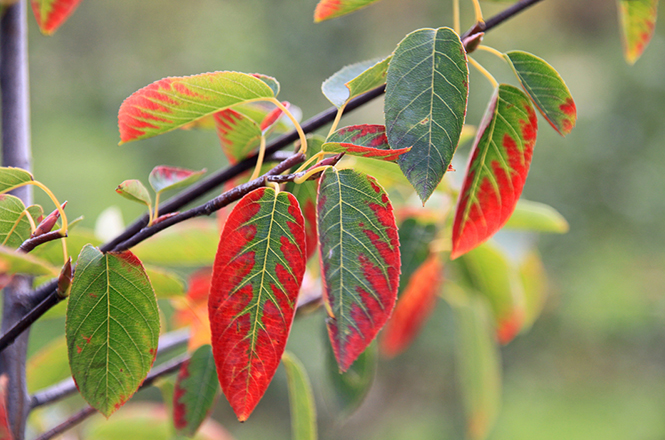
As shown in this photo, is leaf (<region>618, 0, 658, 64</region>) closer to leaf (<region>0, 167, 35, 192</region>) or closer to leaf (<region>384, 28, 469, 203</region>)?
leaf (<region>384, 28, 469, 203</region>)

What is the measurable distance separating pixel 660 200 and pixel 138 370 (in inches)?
129

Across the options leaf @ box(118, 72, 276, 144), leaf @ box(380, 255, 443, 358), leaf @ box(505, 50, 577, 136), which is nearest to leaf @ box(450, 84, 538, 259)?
leaf @ box(505, 50, 577, 136)

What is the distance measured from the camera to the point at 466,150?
8.04 feet

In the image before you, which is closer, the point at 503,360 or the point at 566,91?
the point at 566,91

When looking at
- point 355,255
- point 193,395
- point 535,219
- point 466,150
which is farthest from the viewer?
point 466,150

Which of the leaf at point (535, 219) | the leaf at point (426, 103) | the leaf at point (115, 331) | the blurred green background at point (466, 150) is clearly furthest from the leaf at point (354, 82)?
the blurred green background at point (466, 150)

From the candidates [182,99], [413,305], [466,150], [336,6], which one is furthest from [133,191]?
[466,150]

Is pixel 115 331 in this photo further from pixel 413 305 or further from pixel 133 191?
pixel 413 305

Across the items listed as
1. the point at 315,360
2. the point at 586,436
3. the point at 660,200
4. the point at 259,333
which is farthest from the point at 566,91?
the point at 660,200

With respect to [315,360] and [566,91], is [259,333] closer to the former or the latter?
[566,91]

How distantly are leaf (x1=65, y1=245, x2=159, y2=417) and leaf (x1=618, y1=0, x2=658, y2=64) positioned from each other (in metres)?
0.35

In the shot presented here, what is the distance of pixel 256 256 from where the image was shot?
0.21m

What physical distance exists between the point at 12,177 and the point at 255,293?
13 cm

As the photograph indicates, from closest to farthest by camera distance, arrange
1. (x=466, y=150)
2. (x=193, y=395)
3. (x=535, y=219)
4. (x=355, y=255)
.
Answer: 1. (x=355, y=255)
2. (x=193, y=395)
3. (x=535, y=219)
4. (x=466, y=150)
